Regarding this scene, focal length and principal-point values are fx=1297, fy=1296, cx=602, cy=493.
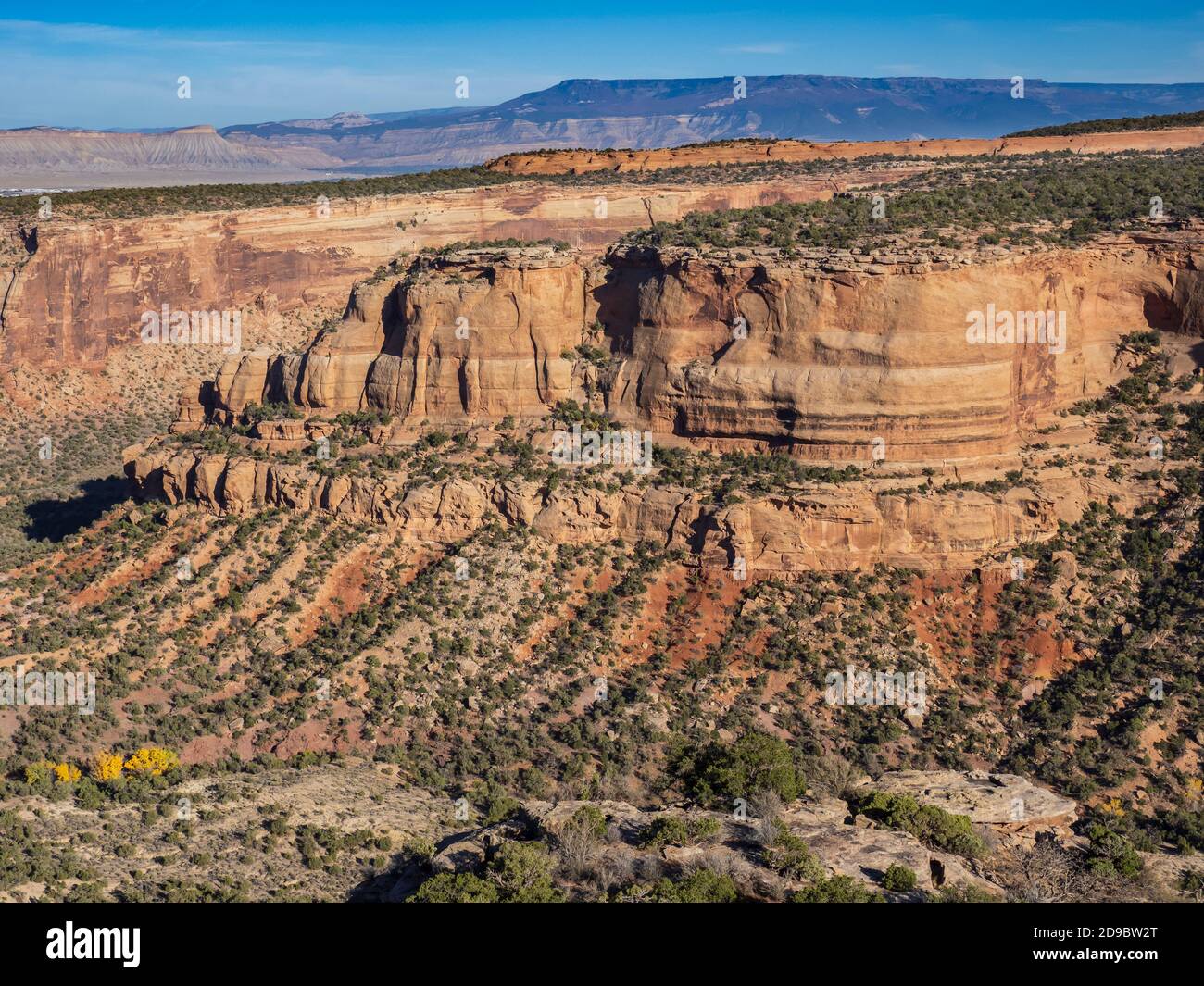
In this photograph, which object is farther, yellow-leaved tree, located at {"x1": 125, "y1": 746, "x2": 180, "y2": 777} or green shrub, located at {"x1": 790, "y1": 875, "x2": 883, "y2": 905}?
yellow-leaved tree, located at {"x1": 125, "y1": 746, "x2": 180, "y2": 777}

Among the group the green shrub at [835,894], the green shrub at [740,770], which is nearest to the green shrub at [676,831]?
the green shrub at [740,770]

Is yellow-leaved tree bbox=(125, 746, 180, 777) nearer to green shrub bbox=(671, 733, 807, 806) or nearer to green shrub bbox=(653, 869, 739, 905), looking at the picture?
green shrub bbox=(671, 733, 807, 806)


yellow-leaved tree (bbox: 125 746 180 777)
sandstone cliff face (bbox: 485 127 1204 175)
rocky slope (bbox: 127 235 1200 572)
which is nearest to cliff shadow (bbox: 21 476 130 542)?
rocky slope (bbox: 127 235 1200 572)

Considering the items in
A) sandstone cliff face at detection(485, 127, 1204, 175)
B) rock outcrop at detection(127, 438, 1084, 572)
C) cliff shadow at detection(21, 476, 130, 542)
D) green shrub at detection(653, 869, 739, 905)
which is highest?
sandstone cliff face at detection(485, 127, 1204, 175)

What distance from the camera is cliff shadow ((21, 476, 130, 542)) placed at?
5369 centimetres

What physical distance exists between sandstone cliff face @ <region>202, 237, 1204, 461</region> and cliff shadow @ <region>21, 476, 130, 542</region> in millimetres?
13834

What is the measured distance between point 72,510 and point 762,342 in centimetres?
3277

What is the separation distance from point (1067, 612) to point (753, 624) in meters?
9.31

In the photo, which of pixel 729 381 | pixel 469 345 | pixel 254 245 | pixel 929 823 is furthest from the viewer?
pixel 254 245

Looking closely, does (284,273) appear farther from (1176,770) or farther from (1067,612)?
(1176,770)

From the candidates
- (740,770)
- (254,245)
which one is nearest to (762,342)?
(740,770)

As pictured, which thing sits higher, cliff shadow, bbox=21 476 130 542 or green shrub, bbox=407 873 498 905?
cliff shadow, bbox=21 476 130 542

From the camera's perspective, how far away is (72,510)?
5612cm

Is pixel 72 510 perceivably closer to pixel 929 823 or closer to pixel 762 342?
pixel 762 342
